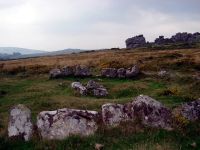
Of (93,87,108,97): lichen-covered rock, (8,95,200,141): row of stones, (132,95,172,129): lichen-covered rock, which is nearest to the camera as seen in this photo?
(8,95,200,141): row of stones

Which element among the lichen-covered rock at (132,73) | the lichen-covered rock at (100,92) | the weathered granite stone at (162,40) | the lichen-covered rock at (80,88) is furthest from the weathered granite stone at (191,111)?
the weathered granite stone at (162,40)

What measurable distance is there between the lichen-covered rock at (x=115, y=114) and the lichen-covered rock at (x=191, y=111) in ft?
8.84

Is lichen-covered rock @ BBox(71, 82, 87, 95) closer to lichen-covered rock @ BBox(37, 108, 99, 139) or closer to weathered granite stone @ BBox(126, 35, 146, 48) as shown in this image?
lichen-covered rock @ BBox(37, 108, 99, 139)

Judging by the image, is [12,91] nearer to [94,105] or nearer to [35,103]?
[35,103]

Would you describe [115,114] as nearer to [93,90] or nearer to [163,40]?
[93,90]

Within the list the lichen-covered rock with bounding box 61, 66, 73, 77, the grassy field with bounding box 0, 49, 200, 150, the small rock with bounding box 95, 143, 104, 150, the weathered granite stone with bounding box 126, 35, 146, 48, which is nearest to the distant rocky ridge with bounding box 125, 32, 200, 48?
the weathered granite stone with bounding box 126, 35, 146, 48

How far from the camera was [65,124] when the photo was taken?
17.4m

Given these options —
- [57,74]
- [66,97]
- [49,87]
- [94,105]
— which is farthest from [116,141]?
[57,74]

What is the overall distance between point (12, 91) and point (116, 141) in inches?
866

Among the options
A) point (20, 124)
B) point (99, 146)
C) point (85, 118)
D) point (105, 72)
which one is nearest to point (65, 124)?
point (85, 118)

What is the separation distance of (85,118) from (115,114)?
1.47 m

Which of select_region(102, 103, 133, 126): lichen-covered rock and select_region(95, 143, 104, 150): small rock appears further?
select_region(102, 103, 133, 126): lichen-covered rock

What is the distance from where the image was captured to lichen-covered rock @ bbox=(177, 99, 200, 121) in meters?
18.8

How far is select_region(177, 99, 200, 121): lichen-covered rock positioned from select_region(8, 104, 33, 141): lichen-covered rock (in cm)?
729
